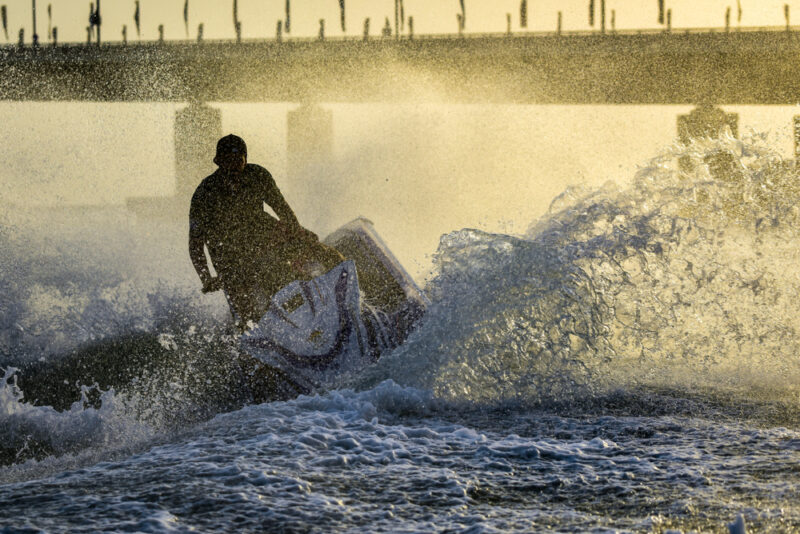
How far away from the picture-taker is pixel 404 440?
16.6ft

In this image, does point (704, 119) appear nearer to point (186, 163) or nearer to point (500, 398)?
point (186, 163)

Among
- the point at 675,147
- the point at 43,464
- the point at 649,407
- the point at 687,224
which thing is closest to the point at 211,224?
the point at 43,464

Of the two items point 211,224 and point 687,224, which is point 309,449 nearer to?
point 211,224

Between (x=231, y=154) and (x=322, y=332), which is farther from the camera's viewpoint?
(x=231, y=154)

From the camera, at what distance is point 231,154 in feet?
23.5

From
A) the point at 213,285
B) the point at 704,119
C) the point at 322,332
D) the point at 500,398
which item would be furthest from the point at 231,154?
the point at 704,119

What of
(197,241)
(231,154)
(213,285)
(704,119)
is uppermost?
(704,119)

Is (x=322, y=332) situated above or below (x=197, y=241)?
below

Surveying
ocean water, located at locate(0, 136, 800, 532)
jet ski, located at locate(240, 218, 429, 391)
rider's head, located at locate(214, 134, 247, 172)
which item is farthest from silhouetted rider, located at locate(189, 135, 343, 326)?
ocean water, located at locate(0, 136, 800, 532)

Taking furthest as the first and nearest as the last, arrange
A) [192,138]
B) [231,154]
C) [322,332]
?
1. [192,138]
2. [231,154]
3. [322,332]

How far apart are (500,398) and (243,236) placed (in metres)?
2.48

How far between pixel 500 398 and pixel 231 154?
2.85 metres

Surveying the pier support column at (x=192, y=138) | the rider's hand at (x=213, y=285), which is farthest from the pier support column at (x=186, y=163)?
the rider's hand at (x=213, y=285)

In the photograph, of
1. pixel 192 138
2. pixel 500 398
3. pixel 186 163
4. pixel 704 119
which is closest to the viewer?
pixel 500 398
